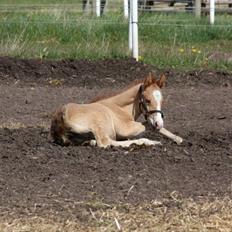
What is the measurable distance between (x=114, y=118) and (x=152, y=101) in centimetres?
41

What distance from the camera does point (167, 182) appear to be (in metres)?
6.97

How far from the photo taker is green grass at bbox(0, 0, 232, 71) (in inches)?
601

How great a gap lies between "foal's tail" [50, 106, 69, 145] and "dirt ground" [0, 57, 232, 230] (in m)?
0.08

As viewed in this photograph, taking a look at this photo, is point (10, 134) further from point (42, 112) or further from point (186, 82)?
point (186, 82)

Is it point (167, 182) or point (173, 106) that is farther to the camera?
point (173, 106)

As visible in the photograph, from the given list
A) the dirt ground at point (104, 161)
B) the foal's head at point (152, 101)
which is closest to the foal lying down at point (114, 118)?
the foal's head at point (152, 101)

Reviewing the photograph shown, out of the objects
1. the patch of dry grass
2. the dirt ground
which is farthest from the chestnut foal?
the patch of dry grass

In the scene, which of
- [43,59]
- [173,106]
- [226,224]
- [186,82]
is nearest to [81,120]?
[226,224]

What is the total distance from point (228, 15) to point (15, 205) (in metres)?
17.5

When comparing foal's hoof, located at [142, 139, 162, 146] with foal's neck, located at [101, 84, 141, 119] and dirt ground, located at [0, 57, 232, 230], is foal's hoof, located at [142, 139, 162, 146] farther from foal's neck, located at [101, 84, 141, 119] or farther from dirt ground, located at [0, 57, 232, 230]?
foal's neck, located at [101, 84, 141, 119]

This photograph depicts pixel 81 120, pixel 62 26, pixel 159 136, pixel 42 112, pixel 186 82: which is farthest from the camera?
pixel 62 26

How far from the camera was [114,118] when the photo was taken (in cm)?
844

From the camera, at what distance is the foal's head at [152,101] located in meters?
8.31

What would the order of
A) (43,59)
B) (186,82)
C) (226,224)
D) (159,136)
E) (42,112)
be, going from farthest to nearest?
1. (43,59)
2. (186,82)
3. (42,112)
4. (159,136)
5. (226,224)
